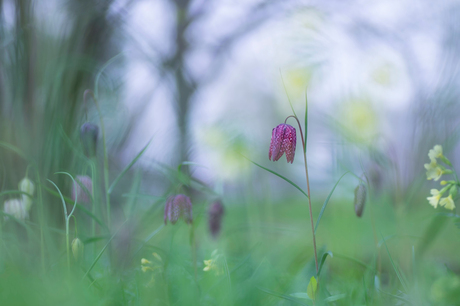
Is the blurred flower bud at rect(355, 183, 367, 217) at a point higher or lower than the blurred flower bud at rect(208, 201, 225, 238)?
higher

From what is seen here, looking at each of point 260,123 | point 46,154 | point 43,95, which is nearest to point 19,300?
point 46,154

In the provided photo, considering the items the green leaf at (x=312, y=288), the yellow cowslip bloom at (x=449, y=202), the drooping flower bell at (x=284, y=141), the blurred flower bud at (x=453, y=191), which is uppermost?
the drooping flower bell at (x=284, y=141)

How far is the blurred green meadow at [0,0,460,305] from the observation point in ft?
2.34

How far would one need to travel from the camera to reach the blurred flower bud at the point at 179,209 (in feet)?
2.74

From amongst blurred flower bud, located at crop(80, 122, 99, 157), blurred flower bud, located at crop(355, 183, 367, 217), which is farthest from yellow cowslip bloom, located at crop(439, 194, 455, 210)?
blurred flower bud, located at crop(80, 122, 99, 157)

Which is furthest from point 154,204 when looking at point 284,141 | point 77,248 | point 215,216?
point 284,141

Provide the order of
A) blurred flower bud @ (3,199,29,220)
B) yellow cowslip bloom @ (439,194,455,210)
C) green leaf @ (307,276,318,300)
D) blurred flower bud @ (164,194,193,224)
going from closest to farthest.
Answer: green leaf @ (307,276,318,300), yellow cowslip bloom @ (439,194,455,210), blurred flower bud @ (164,194,193,224), blurred flower bud @ (3,199,29,220)

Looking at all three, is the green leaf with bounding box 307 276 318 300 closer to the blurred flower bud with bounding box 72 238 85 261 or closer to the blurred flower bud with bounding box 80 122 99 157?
the blurred flower bud with bounding box 72 238 85 261

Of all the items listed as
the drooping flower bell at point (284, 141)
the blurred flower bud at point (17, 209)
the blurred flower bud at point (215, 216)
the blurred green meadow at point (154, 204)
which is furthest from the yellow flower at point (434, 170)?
the blurred flower bud at point (17, 209)

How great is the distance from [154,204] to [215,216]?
201 millimetres

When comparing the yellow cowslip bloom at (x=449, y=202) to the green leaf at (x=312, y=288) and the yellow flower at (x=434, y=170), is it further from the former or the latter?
the green leaf at (x=312, y=288)

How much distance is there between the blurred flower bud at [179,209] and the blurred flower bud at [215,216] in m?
Result: 0.17

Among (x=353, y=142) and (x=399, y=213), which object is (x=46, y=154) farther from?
(x=399, y=213)

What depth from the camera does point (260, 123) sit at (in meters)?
2.86
